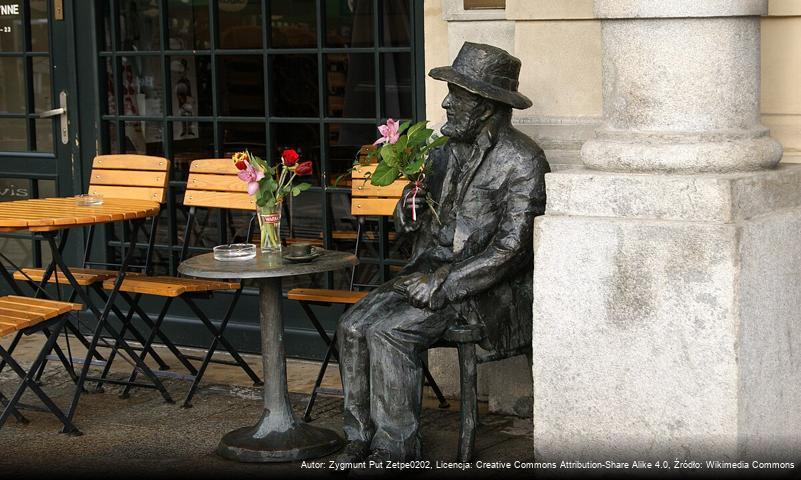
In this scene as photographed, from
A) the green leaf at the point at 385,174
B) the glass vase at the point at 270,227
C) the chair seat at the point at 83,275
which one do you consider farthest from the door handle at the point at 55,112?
the green leaf at the point at 385,174

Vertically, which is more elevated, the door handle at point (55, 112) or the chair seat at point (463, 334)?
the door handle at point (55, 112)

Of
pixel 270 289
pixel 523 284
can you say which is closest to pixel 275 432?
pixel 270 289

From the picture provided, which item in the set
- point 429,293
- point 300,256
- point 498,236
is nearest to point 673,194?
point 498,236

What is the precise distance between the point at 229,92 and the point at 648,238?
364 cm

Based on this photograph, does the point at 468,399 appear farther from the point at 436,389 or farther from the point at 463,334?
the point at 436,389

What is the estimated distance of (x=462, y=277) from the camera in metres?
6.18

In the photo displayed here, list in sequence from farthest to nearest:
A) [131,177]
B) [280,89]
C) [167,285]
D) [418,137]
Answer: [280,89] → [131,177] → [167,285] → [418,137]

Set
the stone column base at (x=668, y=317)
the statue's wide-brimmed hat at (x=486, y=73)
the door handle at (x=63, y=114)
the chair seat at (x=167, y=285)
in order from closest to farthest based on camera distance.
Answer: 1. the stone column base at (x=668, y=317)
2. the statue's wide-brimmed hat at (x=486, y=73)
3. the chair seat at (x=167, y=285)
4. the door handle at (x=63, y=114)

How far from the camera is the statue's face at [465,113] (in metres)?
6.32

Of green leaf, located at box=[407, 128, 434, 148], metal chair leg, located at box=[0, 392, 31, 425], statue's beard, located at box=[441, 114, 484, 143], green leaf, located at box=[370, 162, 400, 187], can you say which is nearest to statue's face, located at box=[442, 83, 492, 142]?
statue's beard, located at box=[441, 114, 484, 143]

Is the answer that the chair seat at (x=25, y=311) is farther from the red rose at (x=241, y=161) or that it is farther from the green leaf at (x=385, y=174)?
the green leaf at (x=385, y=174)

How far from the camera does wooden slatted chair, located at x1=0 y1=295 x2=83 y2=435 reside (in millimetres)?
6500

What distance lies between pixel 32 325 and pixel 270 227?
1.18 m

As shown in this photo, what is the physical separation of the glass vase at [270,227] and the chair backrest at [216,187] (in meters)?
0.91
